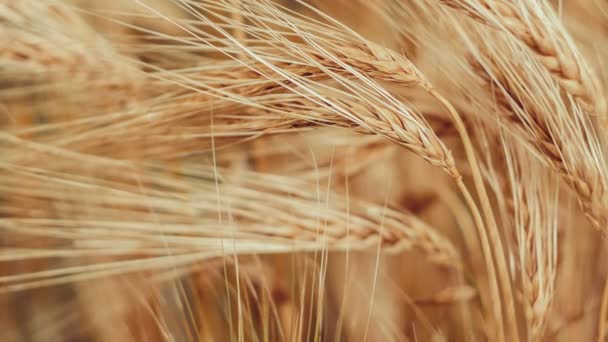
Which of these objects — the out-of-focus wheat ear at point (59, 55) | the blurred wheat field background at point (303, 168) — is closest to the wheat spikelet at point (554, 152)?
the blurred wheat field background at point (303, 168)

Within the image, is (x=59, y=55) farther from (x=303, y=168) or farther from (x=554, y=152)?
(x=554, y=152)

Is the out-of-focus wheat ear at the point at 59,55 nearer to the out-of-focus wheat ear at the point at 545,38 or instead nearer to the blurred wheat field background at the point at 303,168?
the blurred wheat field background at the point at 303,168

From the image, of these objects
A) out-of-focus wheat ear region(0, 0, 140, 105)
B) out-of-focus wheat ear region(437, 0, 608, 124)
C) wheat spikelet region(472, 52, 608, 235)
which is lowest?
wheat spikelet region(472, 52, 608, 235)

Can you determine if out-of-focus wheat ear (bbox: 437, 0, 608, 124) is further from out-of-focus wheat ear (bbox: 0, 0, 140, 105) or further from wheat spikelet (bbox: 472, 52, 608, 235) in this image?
out-of-focus wheat ear (bbox: 0, 0, 140, 105)

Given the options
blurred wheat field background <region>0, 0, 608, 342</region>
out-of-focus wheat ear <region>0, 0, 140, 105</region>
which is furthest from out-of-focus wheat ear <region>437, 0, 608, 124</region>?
out-of-focus wheat ear <region>0, 0, 140, 105</region>

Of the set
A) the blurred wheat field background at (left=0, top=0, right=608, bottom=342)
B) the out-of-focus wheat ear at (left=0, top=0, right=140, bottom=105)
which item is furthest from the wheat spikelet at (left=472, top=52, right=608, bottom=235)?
the out-of-focus wheat ear at (left=0, top=0, right=140, bottom=105)

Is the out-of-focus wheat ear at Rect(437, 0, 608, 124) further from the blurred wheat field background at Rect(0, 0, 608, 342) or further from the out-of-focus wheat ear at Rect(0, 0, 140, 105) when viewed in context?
the out-of-focus wheat ear at Rect(0, 0, 140, 105)

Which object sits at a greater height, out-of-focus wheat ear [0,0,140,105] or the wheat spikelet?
out-of-focus wheat ear [0,0,140,105]
